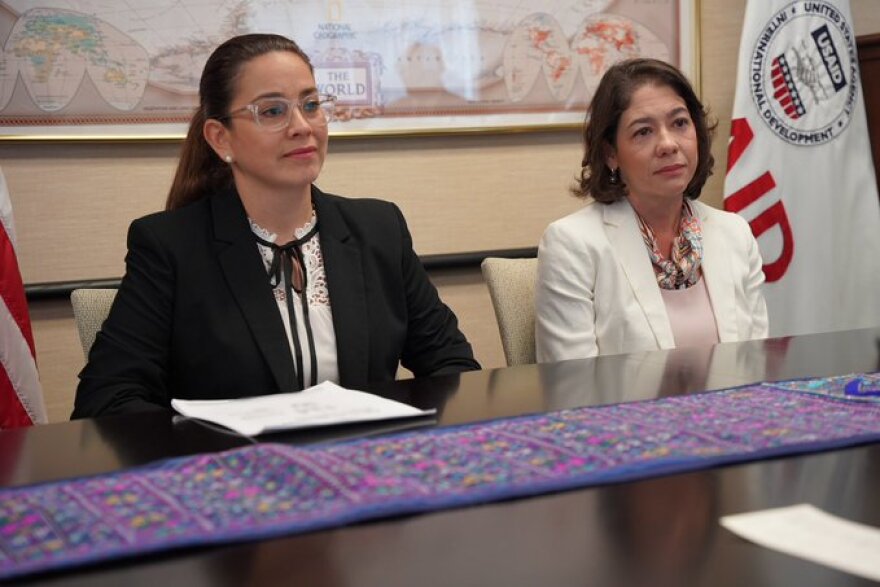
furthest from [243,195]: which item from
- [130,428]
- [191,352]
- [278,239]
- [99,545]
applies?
[99,545]

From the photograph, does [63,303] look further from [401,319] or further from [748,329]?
[748,329]

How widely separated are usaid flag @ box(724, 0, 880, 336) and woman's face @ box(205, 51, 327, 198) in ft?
7.14

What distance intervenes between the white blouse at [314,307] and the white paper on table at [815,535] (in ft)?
4.29

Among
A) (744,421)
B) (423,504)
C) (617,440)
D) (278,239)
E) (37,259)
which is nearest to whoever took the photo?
(423,504)

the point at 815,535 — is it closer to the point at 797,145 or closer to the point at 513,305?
the point at 513,305

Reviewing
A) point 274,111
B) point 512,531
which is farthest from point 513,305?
point 512,531

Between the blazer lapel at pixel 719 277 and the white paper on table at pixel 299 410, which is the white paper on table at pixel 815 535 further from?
the blazer lapel at pixel 719 277

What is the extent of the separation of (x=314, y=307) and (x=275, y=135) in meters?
0.40

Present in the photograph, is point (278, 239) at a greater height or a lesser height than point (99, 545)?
greater

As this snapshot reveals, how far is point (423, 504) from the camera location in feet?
3.57

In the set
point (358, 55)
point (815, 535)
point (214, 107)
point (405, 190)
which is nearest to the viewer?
point (815, 535)

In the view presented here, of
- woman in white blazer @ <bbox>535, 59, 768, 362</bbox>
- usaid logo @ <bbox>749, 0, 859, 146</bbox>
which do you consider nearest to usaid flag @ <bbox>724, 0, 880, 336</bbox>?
usaid logo @ <bbox>749, 0, 859, 146</bbox>

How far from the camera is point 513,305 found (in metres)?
2.63

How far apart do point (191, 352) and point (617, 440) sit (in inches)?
43.6
